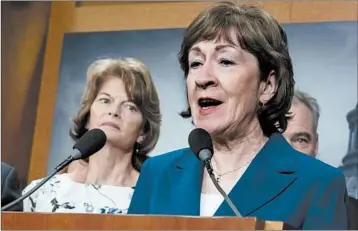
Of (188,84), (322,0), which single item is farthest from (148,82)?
(322,0)

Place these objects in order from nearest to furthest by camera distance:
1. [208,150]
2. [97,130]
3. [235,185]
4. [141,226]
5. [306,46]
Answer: [141,226] → [208,150] → [235,185] → [97,130] → [306,46]

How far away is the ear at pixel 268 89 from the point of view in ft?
7.23

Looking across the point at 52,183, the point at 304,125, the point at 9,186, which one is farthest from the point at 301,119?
the point at 9,186

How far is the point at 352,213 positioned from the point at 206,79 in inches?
22.7

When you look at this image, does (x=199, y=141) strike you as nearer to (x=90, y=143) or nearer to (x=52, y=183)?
(x=90, y=143)

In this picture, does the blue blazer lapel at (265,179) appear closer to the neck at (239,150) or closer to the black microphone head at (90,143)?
the neck at (239,150)

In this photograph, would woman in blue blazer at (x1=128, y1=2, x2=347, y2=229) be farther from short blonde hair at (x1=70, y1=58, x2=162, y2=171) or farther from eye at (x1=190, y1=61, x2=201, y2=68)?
short blonde hair at (x1=70, y1=58, x2=162, y2=171)

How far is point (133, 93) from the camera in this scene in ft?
8.05

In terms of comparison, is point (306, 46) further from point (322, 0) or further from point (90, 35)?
point (90, 35)

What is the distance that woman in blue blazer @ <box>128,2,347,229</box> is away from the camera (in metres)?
2.07

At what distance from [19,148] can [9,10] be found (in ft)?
1.66

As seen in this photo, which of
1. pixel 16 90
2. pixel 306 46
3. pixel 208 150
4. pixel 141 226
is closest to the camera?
pixel 141 226

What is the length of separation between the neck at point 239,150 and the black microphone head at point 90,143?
13.4 inches

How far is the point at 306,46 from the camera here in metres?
2.38
